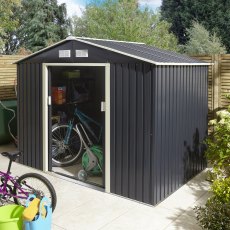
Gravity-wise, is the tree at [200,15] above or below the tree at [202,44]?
above

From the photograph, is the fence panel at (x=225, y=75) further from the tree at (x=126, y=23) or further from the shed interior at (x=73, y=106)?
the tree at (x=126, y=23)

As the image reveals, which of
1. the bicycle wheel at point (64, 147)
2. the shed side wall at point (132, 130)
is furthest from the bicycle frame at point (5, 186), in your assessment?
the bicycle wheel at point (64, 147)

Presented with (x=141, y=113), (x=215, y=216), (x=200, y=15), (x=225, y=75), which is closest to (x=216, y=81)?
(x=225, y=75)

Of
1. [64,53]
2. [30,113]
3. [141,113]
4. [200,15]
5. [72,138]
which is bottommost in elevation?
[72,138]

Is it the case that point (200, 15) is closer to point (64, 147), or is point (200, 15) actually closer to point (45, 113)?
point (64, 147)

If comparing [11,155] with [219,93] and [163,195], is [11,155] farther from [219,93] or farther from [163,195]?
[219,93]

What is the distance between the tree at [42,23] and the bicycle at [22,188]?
84.6 ft

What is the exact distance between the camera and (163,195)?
5359mm

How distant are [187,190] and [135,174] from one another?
1068mm

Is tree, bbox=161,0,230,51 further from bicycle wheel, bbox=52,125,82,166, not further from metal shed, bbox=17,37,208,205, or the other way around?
metal shed, bbox=17,37,208,205

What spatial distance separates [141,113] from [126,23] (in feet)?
54.3

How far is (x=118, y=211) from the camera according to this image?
16.3 feet

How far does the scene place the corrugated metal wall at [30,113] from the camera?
21.3 ft

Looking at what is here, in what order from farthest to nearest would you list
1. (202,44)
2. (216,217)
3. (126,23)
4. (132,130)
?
(202,44), (126,23), (132,130), (216,217)
